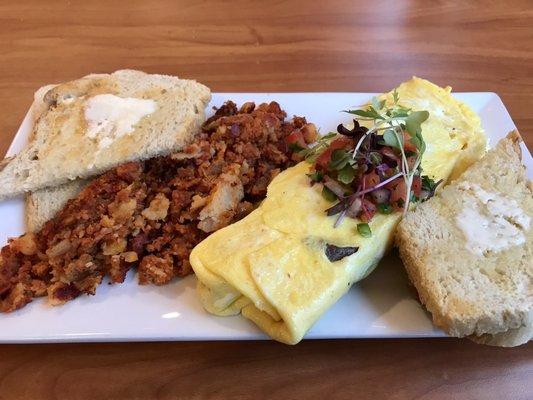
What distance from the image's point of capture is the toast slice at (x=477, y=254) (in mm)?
2135

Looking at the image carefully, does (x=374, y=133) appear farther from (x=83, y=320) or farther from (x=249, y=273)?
(x=83, y=320)

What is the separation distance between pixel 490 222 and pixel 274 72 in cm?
256

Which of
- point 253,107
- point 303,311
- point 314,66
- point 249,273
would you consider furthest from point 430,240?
point 314,66

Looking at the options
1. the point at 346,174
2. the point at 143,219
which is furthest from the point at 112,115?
the point at 346,174

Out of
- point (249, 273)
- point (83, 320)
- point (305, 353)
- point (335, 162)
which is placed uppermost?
point (335, 162)

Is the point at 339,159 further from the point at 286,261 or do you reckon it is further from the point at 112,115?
the point at 112,115

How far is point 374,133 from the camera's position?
2543 mm

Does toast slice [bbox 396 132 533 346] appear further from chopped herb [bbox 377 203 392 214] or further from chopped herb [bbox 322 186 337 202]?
chopped herb [bbox 322 186 337 202]

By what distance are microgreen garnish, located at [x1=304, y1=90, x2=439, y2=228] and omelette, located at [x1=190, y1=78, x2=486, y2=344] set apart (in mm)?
54

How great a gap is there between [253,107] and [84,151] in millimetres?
1138

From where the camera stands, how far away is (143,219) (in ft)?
8.41

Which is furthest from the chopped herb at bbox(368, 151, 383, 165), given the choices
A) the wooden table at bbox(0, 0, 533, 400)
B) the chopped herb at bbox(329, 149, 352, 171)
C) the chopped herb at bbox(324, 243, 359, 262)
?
the wooden table at bbox(0, 0, 533, 400)

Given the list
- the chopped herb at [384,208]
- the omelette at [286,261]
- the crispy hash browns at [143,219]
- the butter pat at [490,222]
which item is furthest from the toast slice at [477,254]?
the crispy hash browns at [143,219]

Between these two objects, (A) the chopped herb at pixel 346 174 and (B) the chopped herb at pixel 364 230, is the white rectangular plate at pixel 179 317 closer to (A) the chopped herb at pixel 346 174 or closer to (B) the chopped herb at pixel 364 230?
(B) the chopped herb at pixel 364 230
